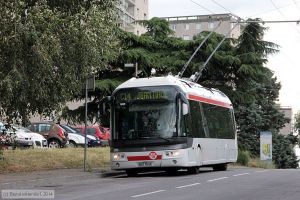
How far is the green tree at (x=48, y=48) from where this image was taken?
15492 mm

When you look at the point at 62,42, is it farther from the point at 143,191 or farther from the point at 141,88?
the point at 143,191

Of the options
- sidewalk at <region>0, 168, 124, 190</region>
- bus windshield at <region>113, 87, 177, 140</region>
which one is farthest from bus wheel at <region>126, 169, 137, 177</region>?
bus windshield at <region>113, 87, 177, 140</region>

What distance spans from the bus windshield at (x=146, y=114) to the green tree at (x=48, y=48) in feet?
5.72

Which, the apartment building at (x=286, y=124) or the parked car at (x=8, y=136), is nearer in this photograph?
the parked car at (x=8, y=136)

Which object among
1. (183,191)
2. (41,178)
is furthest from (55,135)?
(183,191)

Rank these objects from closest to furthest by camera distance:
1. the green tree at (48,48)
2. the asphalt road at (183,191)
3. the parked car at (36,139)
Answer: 1. the asphalt road at (183,191)
2. the green tree at (48,48)
3. the parked car at (36,139)

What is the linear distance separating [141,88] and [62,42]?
4043 mm

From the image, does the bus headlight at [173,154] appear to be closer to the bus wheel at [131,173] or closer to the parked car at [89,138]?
the bus wheel at [131,173]

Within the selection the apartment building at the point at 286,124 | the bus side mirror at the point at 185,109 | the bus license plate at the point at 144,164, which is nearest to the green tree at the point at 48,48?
the bus side mirror at the point at 185,109

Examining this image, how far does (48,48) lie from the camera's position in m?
15.9

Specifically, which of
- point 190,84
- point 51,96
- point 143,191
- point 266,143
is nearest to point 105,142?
point 266,143

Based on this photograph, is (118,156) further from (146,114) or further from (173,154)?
(173,154)

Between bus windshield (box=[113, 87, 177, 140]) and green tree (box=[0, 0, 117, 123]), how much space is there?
1.74 m

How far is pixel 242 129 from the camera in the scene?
55.6m
